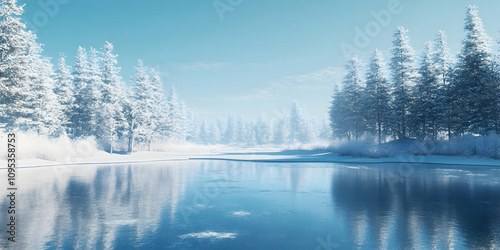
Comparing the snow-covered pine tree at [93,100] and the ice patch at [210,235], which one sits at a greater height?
the snow-covered pine tree at [93,100]

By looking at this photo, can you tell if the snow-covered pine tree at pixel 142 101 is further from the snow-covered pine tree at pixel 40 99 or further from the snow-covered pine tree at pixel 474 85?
the snow-covered pine tree at pixel 474 85

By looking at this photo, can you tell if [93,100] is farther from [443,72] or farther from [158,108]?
[443,72]

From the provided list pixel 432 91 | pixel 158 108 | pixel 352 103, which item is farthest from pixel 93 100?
pixel 432 91

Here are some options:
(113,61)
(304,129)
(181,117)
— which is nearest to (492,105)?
(113,61)

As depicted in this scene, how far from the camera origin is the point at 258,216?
829 cm

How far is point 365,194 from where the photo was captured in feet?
37.0

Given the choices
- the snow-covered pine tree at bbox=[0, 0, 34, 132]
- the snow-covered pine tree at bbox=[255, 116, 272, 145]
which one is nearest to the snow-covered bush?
the snow-covered pine tree at bbox=[0, 0, 34, 132]

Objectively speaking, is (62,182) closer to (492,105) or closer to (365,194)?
(365,194)

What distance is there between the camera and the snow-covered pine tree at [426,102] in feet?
115

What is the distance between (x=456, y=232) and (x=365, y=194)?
476 centimetres

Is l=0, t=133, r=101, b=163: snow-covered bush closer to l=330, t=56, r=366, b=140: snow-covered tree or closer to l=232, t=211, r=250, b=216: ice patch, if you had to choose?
l=232, t=211, r=250, b=216: ice patch

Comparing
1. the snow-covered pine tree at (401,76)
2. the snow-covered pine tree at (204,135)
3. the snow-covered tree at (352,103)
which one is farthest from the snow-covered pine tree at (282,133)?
the snow-covered pine tree at (401,76)

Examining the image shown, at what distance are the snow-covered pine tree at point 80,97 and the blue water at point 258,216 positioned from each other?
31.5m

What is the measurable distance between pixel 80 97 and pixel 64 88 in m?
2.33
